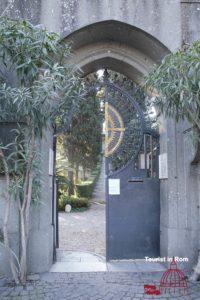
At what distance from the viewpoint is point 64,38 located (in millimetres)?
6250

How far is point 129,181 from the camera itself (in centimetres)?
670

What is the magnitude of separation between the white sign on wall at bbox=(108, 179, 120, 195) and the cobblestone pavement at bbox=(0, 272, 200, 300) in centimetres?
142

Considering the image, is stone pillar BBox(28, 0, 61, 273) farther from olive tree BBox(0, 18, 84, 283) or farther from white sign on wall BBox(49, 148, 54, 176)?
olive tree BBox(0, 18, 84, 283)

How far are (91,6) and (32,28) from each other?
1.53m

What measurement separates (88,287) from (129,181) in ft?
7.08

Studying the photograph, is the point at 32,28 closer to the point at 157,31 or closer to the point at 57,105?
the point at 57,105

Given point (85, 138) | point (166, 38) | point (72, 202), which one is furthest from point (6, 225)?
point (72, 202)

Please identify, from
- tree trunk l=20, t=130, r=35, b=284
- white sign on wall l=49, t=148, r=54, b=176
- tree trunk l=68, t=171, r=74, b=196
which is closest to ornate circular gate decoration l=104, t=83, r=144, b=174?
white sign on wall l=49, t=148, r=54, b=176

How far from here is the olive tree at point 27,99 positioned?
5.02 m

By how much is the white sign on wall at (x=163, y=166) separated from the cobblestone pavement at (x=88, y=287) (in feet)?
5.30

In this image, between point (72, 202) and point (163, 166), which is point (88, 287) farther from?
point (72, 202)

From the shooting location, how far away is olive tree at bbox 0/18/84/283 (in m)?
5.02

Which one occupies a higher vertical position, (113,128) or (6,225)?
(113,128)

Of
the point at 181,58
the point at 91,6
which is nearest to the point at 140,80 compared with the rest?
the point at 91,6
